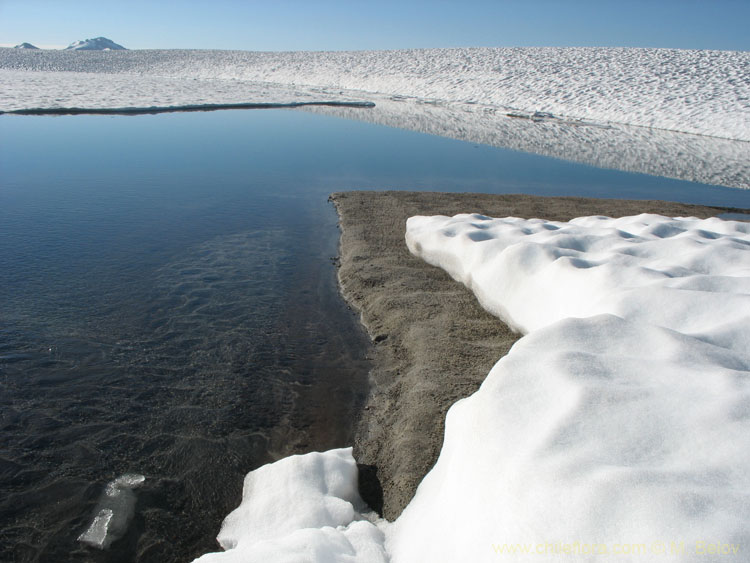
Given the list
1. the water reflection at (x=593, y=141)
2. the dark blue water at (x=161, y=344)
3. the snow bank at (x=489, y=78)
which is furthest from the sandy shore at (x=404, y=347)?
the snow bank at (x=489, y=78)

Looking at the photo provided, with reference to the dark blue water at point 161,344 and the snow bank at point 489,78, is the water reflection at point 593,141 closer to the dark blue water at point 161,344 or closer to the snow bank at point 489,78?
the snow bank at point 489,78

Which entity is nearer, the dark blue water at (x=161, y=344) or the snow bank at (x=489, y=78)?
the dark blue water at (x=161, y=344)

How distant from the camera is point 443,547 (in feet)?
7.32

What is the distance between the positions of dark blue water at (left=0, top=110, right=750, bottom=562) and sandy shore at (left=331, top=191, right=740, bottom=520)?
23 centimetres

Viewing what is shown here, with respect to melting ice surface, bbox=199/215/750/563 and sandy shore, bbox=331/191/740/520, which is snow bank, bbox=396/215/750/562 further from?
sandy shore, bbox=331/191/740/520

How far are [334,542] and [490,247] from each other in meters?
3.68

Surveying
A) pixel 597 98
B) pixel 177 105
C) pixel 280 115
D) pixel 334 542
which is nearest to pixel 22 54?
pixel 177 105

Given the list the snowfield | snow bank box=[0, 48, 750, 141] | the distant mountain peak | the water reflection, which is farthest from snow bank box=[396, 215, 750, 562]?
the distant mountain peak

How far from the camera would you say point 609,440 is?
224 cm

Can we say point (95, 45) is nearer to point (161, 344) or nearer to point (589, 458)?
point (161, 344)

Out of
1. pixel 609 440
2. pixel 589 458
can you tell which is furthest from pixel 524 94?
pixel 589 458

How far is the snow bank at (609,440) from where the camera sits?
1833 millimetres

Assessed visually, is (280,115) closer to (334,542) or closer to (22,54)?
(334,542)

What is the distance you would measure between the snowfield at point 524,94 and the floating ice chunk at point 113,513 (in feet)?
45.2
